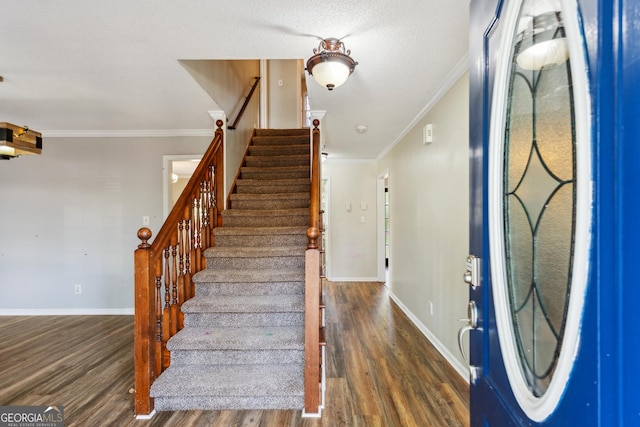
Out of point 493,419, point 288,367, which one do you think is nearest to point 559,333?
point 493,419

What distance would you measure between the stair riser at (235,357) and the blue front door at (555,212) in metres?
1.37

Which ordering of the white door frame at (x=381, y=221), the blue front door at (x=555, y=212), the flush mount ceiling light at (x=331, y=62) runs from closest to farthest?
the blue front door at (x=555, y=212), the flush mount ceiling light at (x=331, y=62), the white door frame at (x=381, y=221)

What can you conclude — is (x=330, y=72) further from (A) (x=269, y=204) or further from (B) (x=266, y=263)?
(A) (x=269, y=204)

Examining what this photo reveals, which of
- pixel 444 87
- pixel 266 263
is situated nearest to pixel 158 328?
pixel 266 263

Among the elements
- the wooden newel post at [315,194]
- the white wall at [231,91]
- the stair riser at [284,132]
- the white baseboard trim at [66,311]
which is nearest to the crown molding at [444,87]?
the wooden newel post at [315,194]

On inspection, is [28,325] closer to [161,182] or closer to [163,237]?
[161,182]

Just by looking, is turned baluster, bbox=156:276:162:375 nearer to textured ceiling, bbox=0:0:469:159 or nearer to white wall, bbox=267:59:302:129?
textured ceiling, bbox=0:0:469:159

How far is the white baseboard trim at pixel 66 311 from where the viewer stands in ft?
12.2

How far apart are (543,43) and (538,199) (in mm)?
326

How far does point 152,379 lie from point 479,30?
2.43m

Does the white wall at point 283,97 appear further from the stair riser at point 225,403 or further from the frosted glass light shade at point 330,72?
the stair riser at point 225,403

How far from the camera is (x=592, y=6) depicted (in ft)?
1.51

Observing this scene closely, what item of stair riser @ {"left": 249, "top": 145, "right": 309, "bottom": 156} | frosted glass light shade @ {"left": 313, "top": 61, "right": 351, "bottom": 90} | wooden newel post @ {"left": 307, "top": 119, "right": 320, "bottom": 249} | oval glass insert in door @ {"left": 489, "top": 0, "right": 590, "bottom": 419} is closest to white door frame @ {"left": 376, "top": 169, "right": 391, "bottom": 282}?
stair riser @ {"left": 249, "top": 145, "right": 309, "bottom": 156}

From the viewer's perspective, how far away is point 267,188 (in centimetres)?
347
